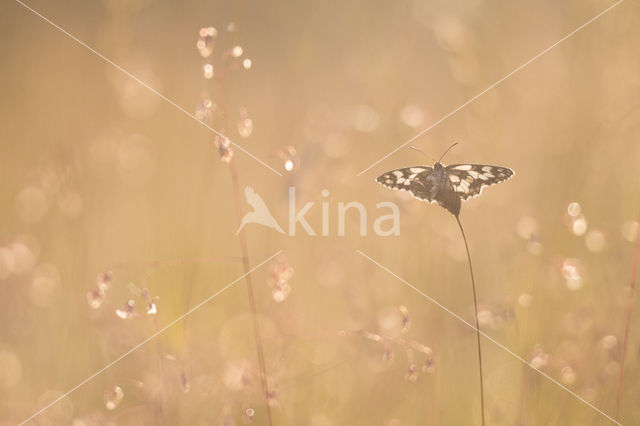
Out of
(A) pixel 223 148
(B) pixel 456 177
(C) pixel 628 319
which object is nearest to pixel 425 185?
(B) pixel 456 177

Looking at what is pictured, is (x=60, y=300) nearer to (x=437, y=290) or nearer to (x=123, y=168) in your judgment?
(x=123, y=168)

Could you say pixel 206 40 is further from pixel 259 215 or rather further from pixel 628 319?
pixel 628 319

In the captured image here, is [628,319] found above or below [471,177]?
below

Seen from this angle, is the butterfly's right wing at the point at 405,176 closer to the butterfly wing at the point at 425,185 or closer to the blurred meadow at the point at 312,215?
the butterfly wing at the point at 425,185

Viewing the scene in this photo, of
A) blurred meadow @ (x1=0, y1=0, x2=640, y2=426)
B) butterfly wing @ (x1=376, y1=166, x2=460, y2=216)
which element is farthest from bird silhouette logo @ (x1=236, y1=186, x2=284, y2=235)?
butterfly wing @ (x1=376, y1=166, x2=460, y2=216)

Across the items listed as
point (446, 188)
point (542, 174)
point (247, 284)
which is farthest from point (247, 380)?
point (542, 174)

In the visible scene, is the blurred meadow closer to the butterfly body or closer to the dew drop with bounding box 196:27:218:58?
the dew drop with bounding box 196:27:218:58

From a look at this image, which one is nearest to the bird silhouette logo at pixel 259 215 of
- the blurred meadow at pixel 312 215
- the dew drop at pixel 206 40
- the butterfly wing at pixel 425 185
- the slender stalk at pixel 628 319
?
the blurred meadow at pixel 312 215

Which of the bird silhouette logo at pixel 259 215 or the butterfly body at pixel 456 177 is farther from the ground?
the butterfly body at pixel 456 177
